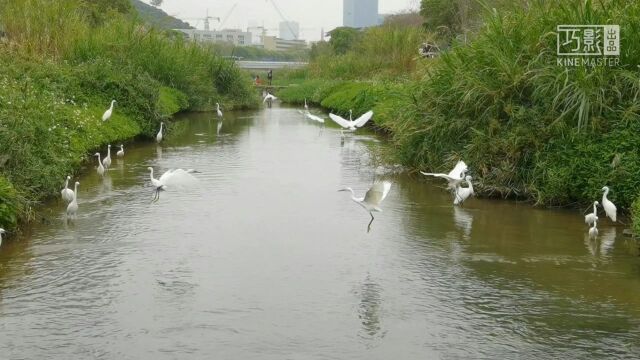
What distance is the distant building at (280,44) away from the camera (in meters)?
129

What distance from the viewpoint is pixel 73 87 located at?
1858cm

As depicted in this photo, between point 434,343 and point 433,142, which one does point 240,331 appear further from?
point 433,142

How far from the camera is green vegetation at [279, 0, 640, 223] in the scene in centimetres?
1141

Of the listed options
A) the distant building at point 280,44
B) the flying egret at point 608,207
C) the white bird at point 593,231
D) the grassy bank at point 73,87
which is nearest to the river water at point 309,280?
the white bird at point 593,231

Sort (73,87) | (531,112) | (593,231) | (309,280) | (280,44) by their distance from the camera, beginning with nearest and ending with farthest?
(309,280)
(593,231)
(531,112)
(73,87)
(280,44)

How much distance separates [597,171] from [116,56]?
17579 millimetres

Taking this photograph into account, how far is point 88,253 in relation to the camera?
910 centimetres

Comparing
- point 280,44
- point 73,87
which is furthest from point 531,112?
point 280,44

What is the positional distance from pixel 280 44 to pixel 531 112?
12475cm

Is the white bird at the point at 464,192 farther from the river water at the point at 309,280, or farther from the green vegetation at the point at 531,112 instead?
the green vegetation at the point at 531,112

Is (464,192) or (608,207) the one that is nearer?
(608,207)

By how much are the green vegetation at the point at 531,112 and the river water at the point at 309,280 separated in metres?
0.58

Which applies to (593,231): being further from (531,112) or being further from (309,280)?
(309,280)

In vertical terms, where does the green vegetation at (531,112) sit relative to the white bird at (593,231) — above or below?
above
